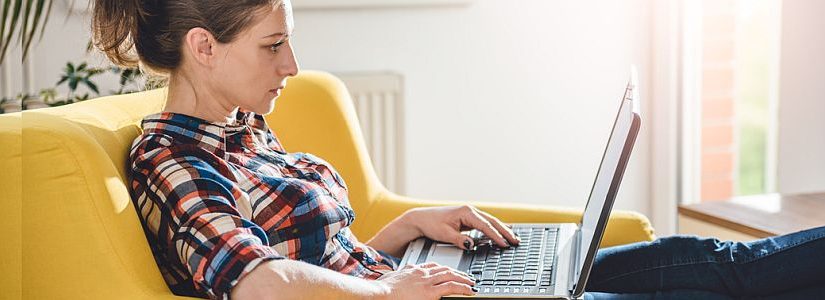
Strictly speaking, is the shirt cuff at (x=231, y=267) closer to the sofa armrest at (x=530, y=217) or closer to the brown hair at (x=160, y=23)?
the brown hair at (x=160, y=23)

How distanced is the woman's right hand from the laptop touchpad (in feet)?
0.77

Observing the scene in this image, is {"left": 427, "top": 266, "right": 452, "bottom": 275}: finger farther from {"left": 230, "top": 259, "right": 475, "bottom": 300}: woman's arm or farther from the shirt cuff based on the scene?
the shirt cuff

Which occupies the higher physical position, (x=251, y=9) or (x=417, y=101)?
(x=251, y=9)

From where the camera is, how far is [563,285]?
152 centimetres

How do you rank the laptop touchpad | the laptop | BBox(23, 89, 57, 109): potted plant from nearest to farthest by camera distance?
the laptop < the laptop touchpad < BBox(23, 89, 57, 109): potted plant

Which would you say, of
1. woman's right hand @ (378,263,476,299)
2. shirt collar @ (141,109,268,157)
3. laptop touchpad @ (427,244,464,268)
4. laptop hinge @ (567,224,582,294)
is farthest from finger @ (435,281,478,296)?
shirt collar @ (141,109,268,157)

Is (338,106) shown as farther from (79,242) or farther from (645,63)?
(645,63)

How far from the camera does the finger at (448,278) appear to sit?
4.76ft

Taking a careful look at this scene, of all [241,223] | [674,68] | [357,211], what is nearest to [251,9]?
[241,223]

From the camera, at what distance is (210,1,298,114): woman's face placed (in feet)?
5.15

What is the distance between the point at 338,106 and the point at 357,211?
204mm

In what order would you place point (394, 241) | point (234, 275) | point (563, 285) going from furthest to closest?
point (394, 241) → point (563, 285) → point (234, 275)

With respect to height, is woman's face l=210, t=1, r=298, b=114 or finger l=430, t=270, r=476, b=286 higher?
woman's face l=210, t=1, r=298, b=114

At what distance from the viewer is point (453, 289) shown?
1.45 metres
